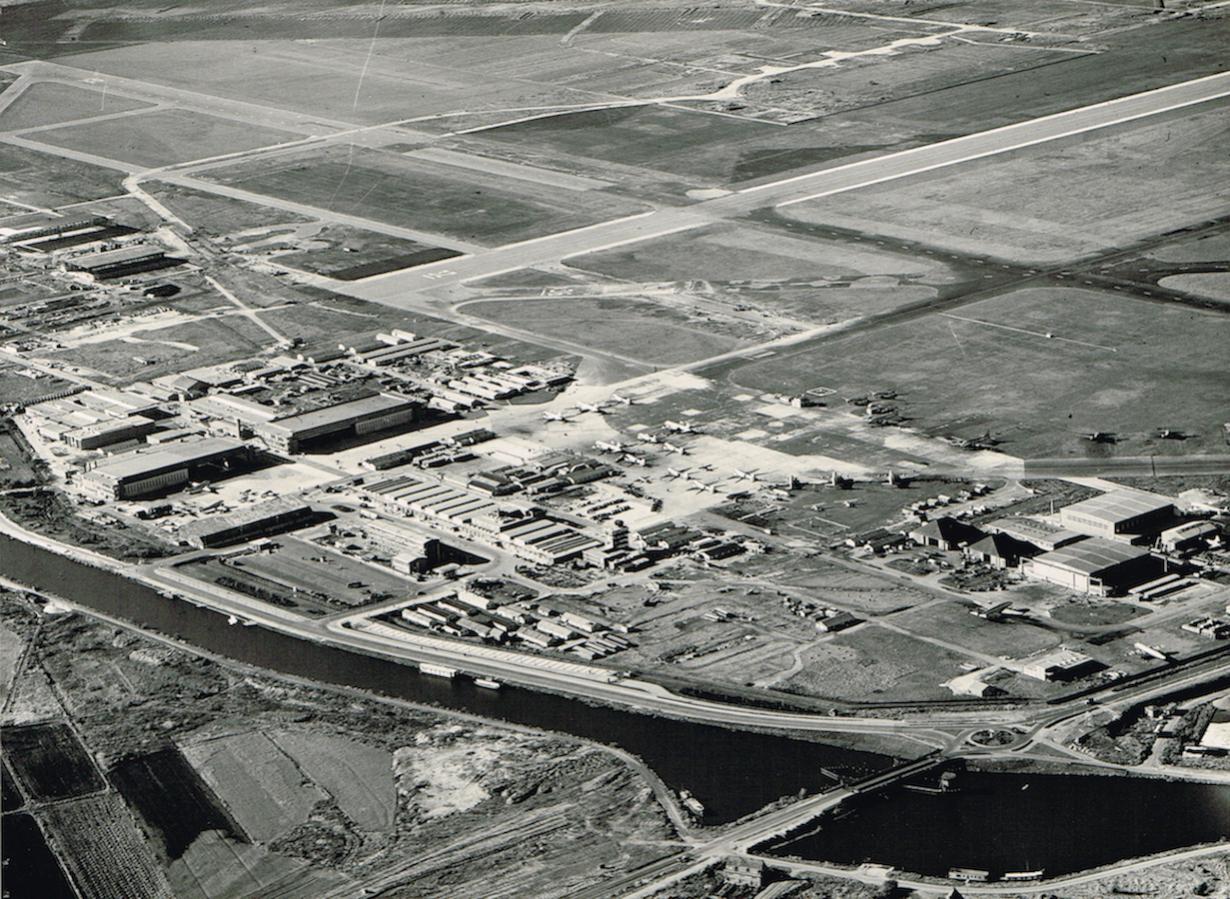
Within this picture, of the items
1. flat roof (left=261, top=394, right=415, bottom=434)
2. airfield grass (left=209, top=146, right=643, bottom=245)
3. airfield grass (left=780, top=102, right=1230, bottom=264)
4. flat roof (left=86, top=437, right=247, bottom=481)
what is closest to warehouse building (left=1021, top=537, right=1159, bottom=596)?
flat roof (left=261, top=394, right=415, bottom=434)

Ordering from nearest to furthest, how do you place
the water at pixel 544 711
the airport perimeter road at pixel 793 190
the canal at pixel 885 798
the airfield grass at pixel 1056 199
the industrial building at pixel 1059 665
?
1. the canal at pixel 885 798
2. the water at pixel 544 711
3. the industrial building at pixel 1059 665
4. the airport perimeter road at pixel 793 190
5. the airfield grass at pixel 1056 199

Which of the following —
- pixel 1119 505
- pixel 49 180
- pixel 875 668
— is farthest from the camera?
pixel 49 180

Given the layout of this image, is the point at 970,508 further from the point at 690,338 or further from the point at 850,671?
the point at 690,338

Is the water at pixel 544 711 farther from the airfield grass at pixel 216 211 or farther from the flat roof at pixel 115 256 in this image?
the airfield grass at pixel 216 211

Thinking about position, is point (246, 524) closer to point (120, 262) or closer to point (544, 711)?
point (544, 711)

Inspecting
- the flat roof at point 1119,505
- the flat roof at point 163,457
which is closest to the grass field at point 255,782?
the flat roof at point 163,457

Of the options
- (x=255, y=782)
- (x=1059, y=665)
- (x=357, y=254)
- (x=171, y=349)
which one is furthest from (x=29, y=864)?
(x=357, y=254)

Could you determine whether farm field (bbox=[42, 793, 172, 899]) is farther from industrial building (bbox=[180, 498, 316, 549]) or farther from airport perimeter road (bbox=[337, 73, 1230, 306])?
airport perimeter road (bbox=[337, 73, 1230, 306])
